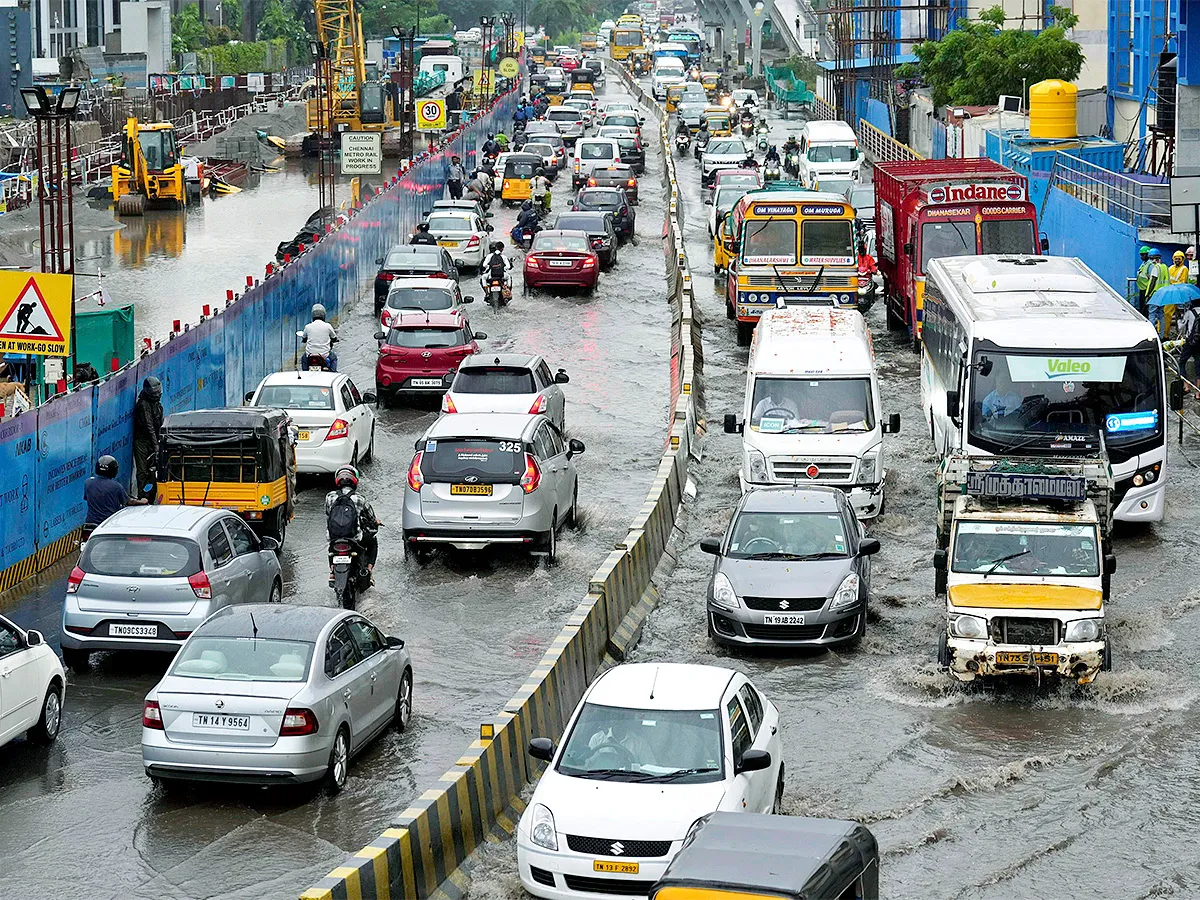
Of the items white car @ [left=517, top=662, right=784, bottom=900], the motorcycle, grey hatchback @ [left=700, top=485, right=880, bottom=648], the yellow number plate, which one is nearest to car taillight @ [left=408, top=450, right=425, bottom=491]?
the motorcycle

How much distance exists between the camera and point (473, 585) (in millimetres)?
22031

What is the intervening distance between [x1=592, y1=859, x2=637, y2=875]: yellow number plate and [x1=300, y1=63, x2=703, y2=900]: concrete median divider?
1121 millimetres

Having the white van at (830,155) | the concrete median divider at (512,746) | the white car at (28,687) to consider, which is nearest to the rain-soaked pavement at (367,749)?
the white car at (28,687)

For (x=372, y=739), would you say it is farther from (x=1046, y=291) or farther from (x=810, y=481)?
(x=1046, y=291)

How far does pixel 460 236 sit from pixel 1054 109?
62.6 ft

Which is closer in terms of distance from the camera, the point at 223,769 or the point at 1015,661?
the point at 223,769

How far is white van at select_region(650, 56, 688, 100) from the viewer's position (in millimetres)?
114600

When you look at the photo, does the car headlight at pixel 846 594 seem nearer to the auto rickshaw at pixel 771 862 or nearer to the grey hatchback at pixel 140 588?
the grey hatchback at pixel 140 588

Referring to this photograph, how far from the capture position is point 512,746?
14.7 meters

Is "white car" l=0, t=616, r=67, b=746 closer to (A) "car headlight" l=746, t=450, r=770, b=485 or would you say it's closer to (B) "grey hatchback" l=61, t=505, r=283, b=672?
(B) "grey hatchback" l=61, t=505, r=283, b=672

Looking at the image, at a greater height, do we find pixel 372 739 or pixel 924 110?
pixel 924 110

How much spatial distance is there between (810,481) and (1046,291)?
4181mm

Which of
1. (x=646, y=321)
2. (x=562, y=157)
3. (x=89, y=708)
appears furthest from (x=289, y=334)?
(x=562, y=157)

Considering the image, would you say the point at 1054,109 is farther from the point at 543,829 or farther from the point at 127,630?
the point at 543,829
